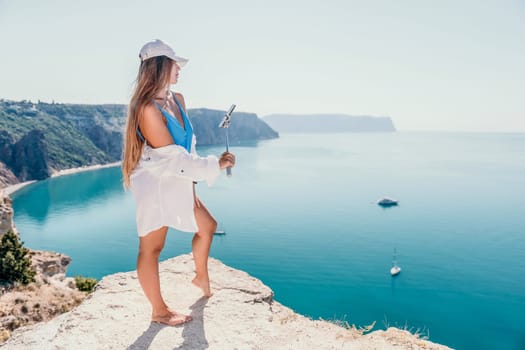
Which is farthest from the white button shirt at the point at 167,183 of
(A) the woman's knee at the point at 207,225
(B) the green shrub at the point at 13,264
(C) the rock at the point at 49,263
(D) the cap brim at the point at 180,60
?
(C) the rock at the point at 49,263

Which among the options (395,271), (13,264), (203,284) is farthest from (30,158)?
(203,284)

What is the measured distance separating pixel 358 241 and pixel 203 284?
140ft

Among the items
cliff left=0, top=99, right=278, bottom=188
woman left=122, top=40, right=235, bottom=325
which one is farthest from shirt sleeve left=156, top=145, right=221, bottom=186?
cliff left=0, top=99, right=278, bottom=188

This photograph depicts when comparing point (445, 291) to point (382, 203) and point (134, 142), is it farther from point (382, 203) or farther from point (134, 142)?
point (134, 142)

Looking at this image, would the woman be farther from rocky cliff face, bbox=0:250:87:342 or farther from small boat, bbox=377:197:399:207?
small boat, bbox=377:197:399:207

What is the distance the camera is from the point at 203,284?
420 cm

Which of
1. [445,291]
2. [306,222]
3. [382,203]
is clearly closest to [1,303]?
[445,291]

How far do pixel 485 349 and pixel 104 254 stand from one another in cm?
3779

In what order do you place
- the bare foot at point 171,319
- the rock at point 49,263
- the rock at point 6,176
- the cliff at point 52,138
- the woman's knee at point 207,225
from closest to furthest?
the bare foot at point 171,319 → the woman's knee at point 207,225 → the rock at point 49,263 → the rock at point 6,176 → the cliff at point 52,138

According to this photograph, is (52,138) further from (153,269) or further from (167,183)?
(167,183)

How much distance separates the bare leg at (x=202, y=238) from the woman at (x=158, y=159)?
29 centimetres

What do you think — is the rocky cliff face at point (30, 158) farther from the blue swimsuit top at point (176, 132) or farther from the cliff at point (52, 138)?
the blue swimsuit top at point (176, 132)

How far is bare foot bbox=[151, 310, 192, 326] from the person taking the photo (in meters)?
3.59

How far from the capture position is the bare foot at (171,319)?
359cm
